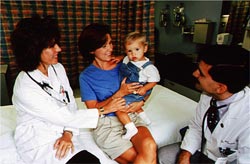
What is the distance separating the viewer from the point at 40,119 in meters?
1.07

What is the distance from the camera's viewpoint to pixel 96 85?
1.27 m

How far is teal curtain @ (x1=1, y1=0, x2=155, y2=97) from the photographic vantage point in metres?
2.76

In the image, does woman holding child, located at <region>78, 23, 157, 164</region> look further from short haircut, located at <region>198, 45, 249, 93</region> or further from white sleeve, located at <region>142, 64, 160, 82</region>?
short haircut, located at <region>198, 45, 249, 93</region>

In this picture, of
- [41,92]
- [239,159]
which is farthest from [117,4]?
[239,159]

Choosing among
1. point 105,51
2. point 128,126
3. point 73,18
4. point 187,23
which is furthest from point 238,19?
point 73,18

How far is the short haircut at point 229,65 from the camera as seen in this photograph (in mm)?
861

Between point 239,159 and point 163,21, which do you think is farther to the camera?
point 163,21

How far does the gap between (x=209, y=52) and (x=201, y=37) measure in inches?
65.5

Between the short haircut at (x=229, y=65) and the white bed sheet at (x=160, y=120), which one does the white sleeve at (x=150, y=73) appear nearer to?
the white bed sheet at (x=160, y=120)

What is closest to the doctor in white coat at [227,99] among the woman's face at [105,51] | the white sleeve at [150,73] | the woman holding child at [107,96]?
the woman holding child at [107,96]

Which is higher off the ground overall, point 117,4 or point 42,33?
point 117,4

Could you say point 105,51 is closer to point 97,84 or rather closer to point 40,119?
point 97,84

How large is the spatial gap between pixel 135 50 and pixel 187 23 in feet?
5.66

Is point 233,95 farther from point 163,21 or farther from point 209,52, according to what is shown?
point 163,21
